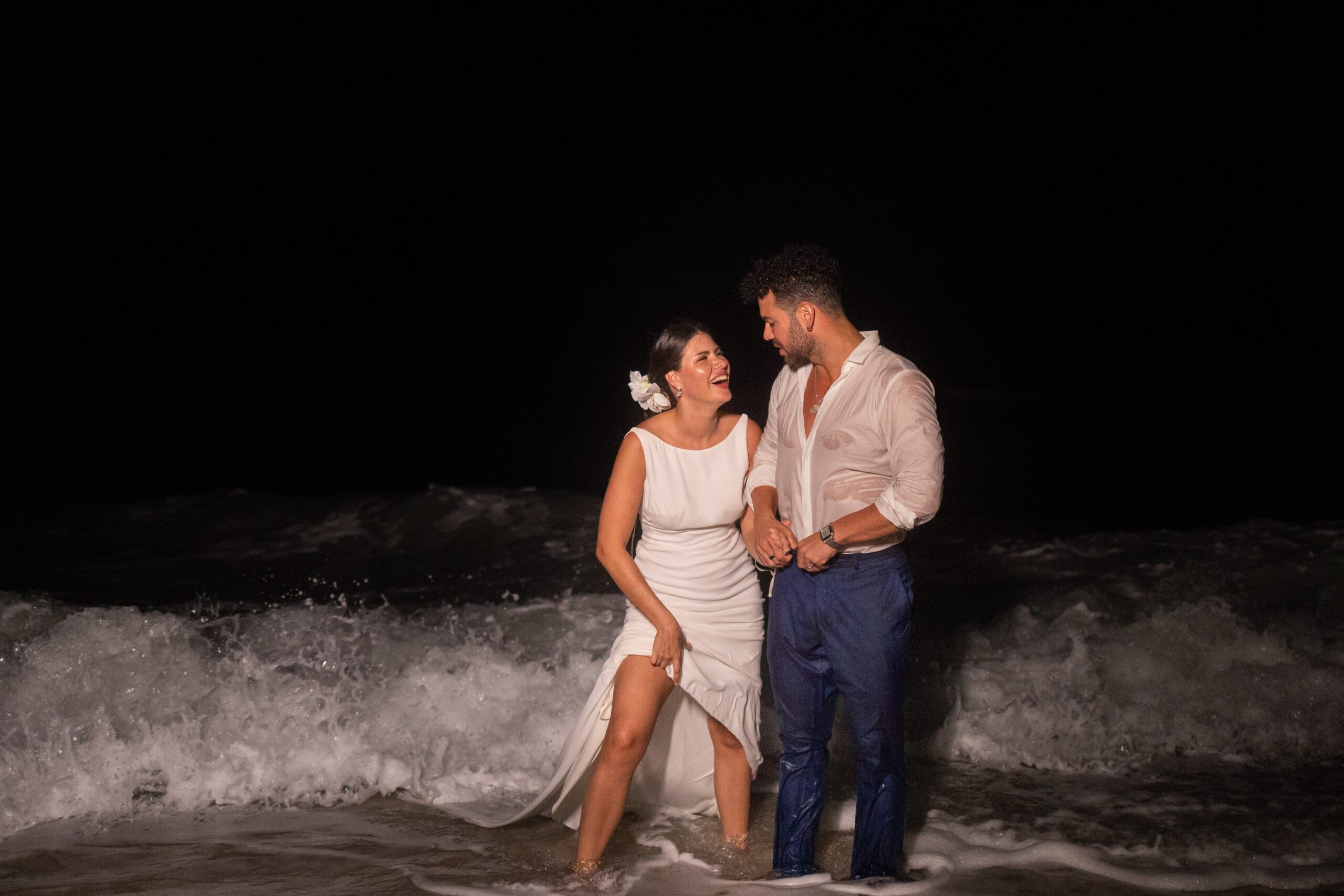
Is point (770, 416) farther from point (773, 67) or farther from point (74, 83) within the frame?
point (74, 83)

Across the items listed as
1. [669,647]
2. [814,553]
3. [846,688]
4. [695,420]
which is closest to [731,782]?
[669,647]

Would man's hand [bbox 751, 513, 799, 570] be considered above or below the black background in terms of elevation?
below

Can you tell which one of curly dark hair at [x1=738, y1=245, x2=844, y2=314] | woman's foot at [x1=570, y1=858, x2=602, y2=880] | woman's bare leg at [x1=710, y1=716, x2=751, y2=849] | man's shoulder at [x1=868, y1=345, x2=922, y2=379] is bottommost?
woman's foot at [x1=570, y1=858, x2=602, y2=880]

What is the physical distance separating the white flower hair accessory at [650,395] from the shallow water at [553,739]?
1.75 meters

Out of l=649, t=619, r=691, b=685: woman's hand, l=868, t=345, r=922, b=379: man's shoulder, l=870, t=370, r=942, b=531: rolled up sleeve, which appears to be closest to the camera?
l=870, t=370, r=942, b=531: rolled up sleeve

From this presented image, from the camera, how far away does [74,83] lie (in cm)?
1970

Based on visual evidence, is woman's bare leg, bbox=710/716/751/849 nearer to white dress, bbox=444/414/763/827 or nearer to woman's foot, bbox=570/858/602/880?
white dress, bbox=444/414/763/827

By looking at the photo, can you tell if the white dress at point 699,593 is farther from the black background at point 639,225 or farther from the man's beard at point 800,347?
the black background at point 639,225

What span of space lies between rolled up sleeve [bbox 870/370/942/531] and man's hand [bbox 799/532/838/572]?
0.21 metres

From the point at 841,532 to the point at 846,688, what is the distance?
1.78 ft

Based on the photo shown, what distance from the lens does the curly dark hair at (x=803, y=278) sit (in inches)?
131

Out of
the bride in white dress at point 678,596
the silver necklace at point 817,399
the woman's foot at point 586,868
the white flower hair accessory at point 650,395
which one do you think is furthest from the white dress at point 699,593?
the silver necklace at point 817,399

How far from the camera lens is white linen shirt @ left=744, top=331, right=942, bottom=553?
3.10m

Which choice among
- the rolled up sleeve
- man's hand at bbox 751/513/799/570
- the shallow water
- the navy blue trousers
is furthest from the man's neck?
the shallow water
